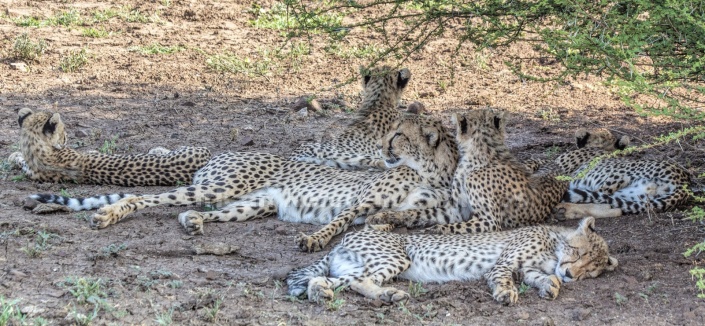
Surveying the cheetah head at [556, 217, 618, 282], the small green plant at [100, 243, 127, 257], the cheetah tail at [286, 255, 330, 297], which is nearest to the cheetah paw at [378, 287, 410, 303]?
the cheetah tail at [286, 255, 330, 297]

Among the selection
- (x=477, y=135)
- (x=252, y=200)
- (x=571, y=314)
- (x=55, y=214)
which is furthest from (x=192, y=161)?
(x=571, y=314)

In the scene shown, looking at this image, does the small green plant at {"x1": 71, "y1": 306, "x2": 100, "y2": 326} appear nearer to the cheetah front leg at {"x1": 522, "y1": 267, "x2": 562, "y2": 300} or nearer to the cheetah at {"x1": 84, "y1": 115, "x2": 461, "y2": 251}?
the cheetah at {"x1": 84, "y1": 115, "x2": 461, "y2": 251}

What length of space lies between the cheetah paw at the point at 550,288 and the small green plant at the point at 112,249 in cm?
230

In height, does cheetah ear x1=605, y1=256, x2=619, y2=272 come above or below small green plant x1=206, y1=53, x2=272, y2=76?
above

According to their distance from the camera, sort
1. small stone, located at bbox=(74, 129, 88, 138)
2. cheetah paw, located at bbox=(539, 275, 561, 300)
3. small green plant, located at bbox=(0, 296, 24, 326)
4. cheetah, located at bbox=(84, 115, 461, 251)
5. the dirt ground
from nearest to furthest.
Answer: small green plant, located at bbox=(0, 296, 24, 326), the dirt ground, cheetah paw, located at bbox=(539, 275, 561, 300), cheetah, located at bbox=(84, 115, 461, 251), small stone, located at bbox=(74, 129, 88, 138)

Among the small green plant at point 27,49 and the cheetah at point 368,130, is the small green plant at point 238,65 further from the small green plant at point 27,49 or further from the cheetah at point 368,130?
the cheetah at point 368,130

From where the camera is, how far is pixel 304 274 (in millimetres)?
5383

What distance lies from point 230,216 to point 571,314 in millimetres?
2566

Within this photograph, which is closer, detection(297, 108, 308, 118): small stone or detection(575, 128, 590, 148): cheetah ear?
detection(575, 128, 590, 148): cheetah ear

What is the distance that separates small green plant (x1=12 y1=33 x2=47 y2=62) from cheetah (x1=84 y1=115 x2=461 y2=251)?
394 centimetres

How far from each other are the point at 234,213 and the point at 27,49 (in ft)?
15.1

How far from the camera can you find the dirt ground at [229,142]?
196 inches

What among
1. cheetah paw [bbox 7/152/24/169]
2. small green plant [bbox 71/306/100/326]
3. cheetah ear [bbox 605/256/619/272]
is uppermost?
cheetah ear [bbox 605/256/619/272]

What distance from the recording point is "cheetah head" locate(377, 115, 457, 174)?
22.9ft
